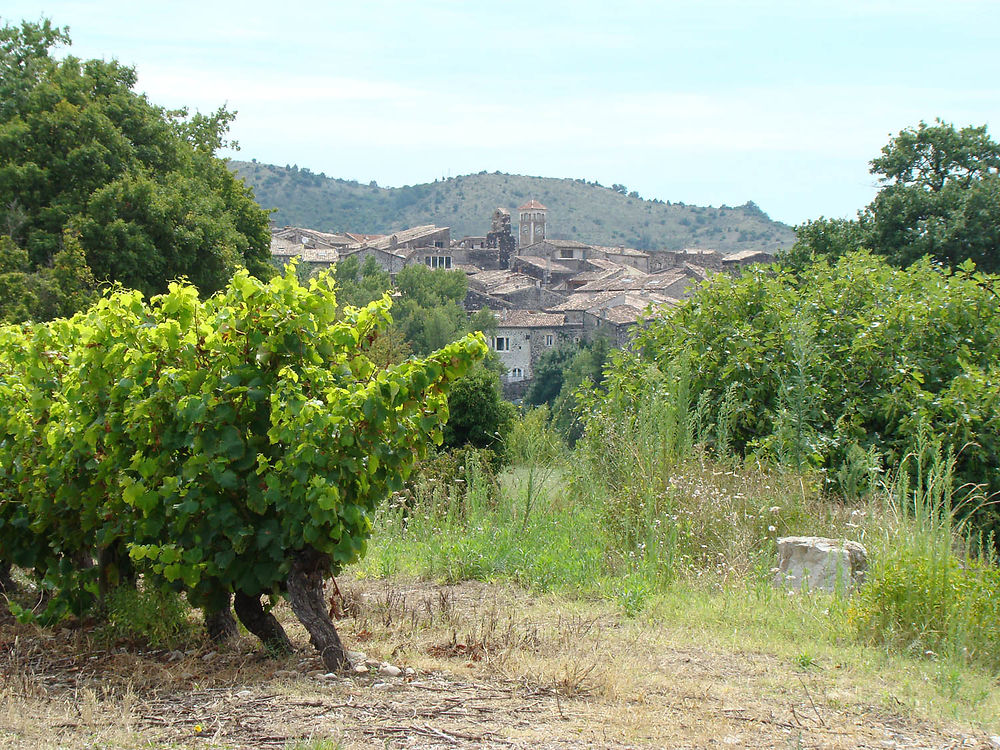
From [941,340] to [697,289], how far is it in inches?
94.7

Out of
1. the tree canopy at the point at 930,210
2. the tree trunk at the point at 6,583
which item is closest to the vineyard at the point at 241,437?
the tree trunk at the point at 6,583

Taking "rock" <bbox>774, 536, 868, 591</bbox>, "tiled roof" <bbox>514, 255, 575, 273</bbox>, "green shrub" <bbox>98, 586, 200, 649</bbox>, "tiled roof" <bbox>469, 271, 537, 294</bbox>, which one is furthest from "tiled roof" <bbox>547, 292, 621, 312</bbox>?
"green shrub" <bbox>98, 586, 200, 649</bbox>

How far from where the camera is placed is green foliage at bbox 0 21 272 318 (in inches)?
898

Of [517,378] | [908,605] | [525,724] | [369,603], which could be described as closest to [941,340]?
[908,605]

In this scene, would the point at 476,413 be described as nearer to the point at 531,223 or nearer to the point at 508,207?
the point at 531,223

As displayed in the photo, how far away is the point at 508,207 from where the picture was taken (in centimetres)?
15100

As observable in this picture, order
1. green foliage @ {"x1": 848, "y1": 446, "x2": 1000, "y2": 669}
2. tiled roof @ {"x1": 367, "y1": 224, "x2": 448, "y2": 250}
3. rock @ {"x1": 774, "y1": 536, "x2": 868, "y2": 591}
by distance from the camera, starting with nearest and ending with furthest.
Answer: green foliage @ {"x1": 848, "y1": 446, "x2": 1000, "y2": 669}, rock @ {"x1": 774, "y1": 536, "x2": 868, "y2": 591}, tiled roof @ {"x1": 367, "y1": 224, "x2": 448, "y2": 250}

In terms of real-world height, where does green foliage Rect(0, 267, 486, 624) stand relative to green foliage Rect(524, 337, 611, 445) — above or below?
above

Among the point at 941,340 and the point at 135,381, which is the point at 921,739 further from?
the point at 941,340

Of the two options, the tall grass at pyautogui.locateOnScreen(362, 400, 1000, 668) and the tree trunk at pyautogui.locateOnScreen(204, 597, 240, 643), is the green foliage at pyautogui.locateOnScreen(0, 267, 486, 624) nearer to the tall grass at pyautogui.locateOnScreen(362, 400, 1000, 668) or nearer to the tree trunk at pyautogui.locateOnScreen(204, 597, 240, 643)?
the tree trunk at pyautogui.locateOnScreen(204, 597, 240, 643)

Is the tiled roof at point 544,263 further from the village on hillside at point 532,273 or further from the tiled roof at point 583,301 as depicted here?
the tiled roof at point 583,301

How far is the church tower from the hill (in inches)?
1847

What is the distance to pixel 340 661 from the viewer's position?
4.68m

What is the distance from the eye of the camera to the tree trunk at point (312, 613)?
185 inches
